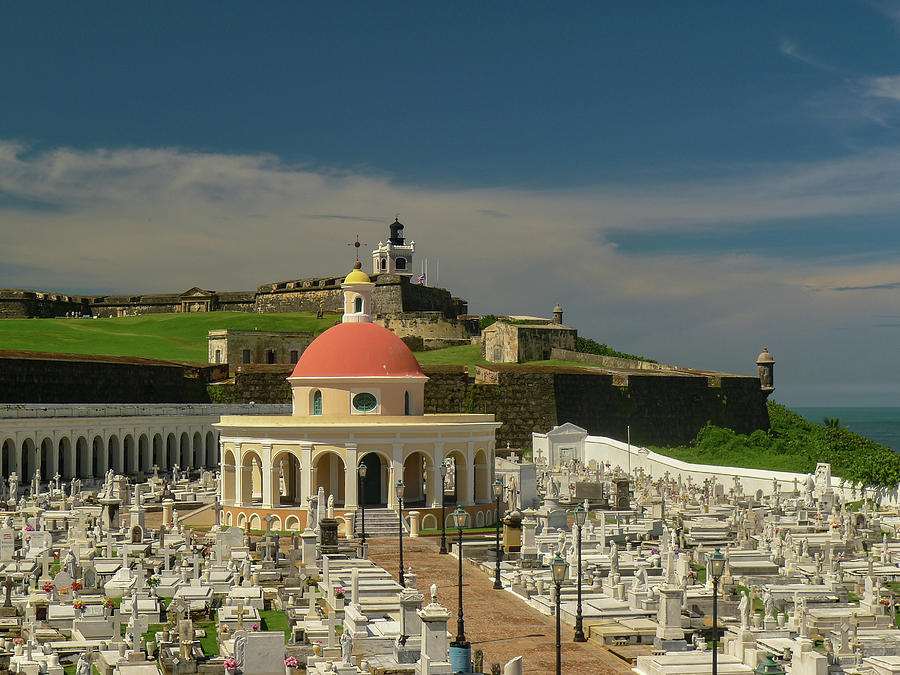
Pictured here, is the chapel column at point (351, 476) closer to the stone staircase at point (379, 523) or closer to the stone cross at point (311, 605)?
the stone staircase at point (379, 523)

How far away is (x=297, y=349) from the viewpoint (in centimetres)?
7462

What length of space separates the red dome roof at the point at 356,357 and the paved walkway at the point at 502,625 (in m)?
7.95

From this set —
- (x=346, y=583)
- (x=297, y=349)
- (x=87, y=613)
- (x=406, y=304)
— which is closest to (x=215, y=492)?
(x=346, y=583)

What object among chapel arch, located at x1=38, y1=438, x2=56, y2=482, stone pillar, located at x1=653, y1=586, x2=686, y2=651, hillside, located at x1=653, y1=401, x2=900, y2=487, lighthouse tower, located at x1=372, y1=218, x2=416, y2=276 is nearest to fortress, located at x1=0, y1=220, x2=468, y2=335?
lighthouse tower, located at x1=372, y1=218, x2=416, y2=276

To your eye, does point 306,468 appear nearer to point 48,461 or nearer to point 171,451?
point 48,461

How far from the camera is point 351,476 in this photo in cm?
3253

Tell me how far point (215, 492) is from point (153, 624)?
2146cm

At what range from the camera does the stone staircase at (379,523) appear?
31453mm

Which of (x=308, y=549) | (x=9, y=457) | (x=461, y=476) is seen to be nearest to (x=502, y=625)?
(x=308, y=549)

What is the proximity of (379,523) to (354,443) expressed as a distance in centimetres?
237

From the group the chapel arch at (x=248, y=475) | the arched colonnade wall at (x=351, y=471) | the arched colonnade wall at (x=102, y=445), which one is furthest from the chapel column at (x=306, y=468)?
the arched colonnade wall at (x=102, y=445)

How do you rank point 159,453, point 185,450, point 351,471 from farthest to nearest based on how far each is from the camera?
point 185,450 < point 159,453 < point 351,471

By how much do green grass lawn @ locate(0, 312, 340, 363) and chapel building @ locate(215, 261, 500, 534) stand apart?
3758cm

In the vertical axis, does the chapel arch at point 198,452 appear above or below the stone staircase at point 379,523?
above
